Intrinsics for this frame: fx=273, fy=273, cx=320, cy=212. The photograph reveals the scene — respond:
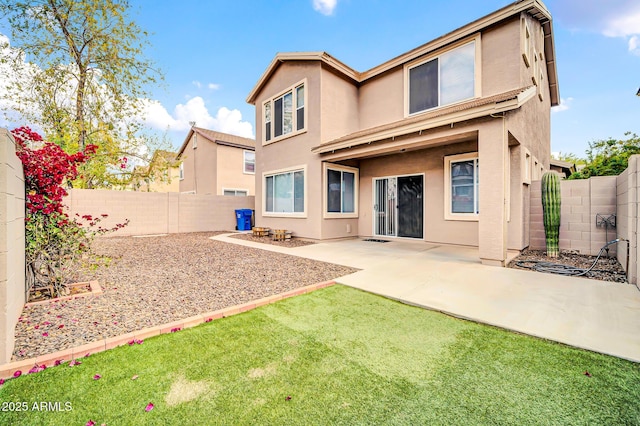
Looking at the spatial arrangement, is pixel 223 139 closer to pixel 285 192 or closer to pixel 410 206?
pixel 285 192

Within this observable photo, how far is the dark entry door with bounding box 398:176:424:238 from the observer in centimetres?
919

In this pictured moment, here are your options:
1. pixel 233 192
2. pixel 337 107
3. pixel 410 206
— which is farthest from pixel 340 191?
pixel 233 192

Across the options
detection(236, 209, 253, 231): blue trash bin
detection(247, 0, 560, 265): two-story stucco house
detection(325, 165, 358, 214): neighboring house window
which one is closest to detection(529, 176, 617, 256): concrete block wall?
detection(247, 0, 560, 265): two-story stucco house

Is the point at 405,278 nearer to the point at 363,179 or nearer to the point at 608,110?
the point at 363,179

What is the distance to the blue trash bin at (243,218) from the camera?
14492 mm

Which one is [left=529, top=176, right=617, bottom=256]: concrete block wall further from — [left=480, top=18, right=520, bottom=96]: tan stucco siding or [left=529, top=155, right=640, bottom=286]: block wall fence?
[left=480, top=18, right=520, bottom=96]: tan stucco siding

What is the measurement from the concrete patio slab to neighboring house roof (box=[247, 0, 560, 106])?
639 centimetres

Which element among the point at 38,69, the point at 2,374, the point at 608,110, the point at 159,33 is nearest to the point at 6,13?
the point at 38,69

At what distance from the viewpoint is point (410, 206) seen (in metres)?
9.45

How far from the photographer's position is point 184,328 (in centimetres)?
310

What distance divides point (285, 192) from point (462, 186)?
634 cm

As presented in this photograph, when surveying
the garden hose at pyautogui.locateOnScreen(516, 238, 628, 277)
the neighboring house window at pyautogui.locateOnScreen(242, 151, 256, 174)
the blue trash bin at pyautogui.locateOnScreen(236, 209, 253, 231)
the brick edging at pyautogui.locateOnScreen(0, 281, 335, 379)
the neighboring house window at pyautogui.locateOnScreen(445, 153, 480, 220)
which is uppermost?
the neighboring house window at pyautogui.locateOnScreen(242, 151, 256, 174)

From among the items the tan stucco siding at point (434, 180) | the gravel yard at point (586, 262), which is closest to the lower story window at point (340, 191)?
the tan stucco siding at point (434, 180)

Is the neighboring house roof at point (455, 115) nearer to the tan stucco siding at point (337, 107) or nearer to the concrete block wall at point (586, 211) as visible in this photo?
the tan stucco siding at point (337, 107)
